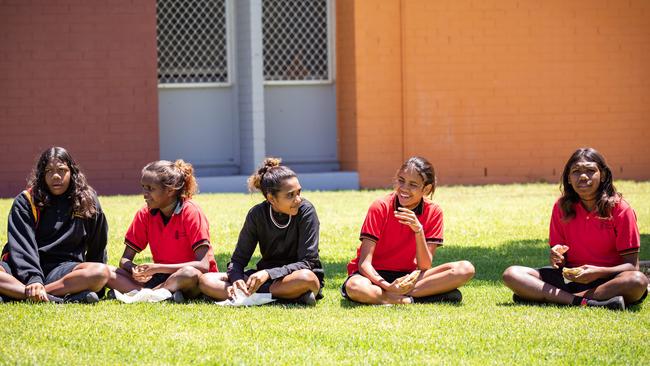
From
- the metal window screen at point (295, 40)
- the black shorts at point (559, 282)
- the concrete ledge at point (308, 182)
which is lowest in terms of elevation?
the concrete ledge at point (308, 182)

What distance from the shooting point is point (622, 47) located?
57.0 ft

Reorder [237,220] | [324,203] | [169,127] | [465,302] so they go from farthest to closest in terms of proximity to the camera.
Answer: [169,127], [324,203], [237,220], [465,302]

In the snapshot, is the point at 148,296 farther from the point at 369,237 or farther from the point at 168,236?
the point at 369,237

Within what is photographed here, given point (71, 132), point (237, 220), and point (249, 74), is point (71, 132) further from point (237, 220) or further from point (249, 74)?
point (237, 220)

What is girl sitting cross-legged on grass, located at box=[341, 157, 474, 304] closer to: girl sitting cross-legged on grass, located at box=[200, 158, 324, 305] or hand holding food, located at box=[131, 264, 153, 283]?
girl sitting cross-legged on grass, located at box=[200, 158, 324, 305]

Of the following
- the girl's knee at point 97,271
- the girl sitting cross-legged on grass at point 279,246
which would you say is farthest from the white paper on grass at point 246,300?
the girl's knee at point 97,271

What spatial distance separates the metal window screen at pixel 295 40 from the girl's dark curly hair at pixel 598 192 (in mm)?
10471

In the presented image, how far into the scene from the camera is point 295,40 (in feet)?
56.1

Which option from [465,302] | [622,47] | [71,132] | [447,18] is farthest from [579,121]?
[465,302]

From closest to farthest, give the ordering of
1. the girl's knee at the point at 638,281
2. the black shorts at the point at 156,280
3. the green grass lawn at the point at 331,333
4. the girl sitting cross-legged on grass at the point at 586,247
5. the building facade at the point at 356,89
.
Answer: the green grass lawn at the point at 331,333 → the girl's knee at the point at 638,281 → the girl sitting cross-legged on grass at the point at 586,247 → the black shorts at the point at 156,280 → the building facade at the point at 356,89

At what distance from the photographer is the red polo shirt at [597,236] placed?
673 centimetres

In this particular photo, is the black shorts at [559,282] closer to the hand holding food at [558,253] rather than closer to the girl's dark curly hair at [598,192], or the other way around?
the hand holding food at [558,253]

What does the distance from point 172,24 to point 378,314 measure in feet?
35.7

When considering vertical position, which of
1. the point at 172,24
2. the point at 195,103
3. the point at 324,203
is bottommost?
the point at 324,203
